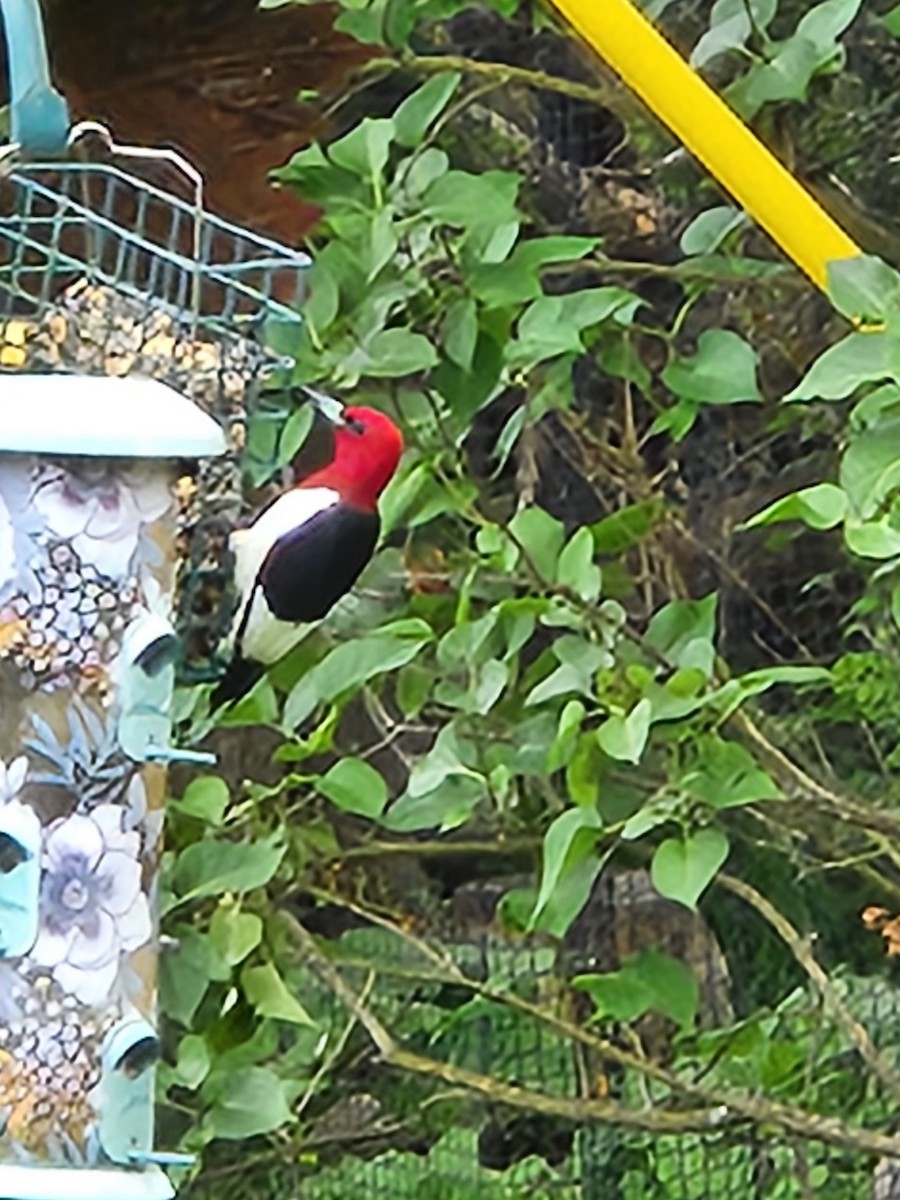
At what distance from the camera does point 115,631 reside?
119 centimetres

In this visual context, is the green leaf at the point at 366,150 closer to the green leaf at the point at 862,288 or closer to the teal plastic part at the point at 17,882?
the green leaf at the point at 862,288

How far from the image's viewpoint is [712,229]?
167 cm

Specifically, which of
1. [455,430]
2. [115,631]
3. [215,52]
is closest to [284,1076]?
[455,430]

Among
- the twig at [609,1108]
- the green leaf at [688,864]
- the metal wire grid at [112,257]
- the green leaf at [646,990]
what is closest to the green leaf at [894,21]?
the metal wire grid at [112,257]

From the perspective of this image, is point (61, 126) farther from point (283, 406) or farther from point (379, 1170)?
point (379, 1170)

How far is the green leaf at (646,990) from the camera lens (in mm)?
1601

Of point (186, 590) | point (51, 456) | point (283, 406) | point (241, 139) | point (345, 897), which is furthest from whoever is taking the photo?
point (241, 139)

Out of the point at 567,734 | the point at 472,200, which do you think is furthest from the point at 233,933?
the point at 472,200

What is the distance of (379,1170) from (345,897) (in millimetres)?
242

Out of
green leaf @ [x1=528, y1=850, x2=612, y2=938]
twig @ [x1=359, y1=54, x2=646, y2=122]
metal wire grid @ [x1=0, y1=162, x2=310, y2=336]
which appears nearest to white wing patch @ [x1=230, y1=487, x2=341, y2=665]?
metal wire grid @ [x1=0, y1=162, x2=310, y2=336]

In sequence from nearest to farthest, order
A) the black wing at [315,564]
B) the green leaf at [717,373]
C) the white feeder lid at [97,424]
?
the white feeder lid at [97,424] → the black wing at [315,564] → the green leaf at [717,373]

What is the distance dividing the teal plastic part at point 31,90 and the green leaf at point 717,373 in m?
0.51

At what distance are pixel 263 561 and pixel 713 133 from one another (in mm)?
340

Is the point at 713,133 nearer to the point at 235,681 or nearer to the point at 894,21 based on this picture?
the point at 894,21
